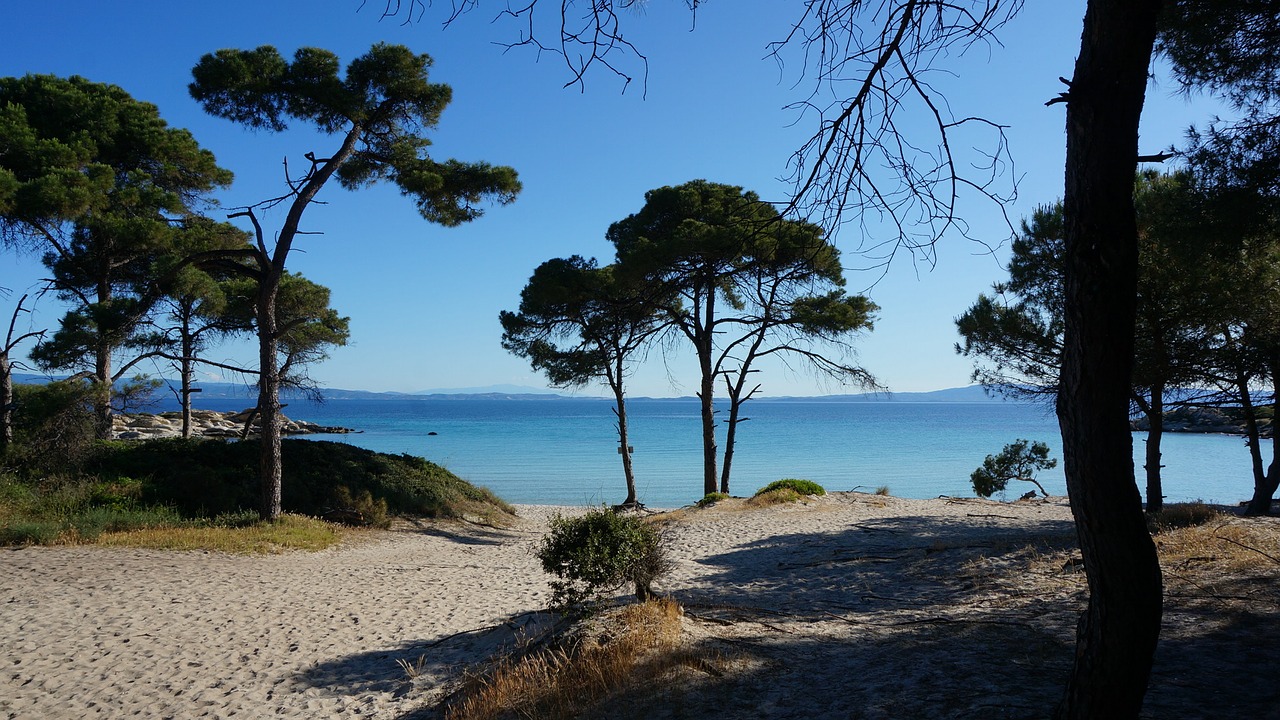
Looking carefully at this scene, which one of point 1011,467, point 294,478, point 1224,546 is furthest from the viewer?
point 1011,467

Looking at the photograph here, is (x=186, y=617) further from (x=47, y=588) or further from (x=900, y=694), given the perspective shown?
(x=900, y=694)

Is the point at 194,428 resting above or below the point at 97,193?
below

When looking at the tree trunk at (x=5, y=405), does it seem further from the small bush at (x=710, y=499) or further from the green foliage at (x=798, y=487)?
the green foliage at (x=798, y=487)

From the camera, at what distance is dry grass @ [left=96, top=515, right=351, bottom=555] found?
1082 centimetres

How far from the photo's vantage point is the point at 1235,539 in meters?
7.05

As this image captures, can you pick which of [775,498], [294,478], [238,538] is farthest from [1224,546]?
[294,478]

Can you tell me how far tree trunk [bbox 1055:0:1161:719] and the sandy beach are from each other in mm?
1209

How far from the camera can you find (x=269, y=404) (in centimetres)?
1280

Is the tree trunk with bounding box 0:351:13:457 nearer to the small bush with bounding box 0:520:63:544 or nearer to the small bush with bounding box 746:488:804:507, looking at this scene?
the small bush with bounding box 0:520:63:544

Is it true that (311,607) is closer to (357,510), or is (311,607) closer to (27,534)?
(27,534)

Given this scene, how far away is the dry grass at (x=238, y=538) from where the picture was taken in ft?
35.5

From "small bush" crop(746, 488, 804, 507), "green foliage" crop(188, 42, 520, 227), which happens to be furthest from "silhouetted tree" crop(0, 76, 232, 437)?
"small bush" crop(746, 488, 804, 507)

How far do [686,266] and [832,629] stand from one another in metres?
13.5

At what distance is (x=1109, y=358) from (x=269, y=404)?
43.2 ft
